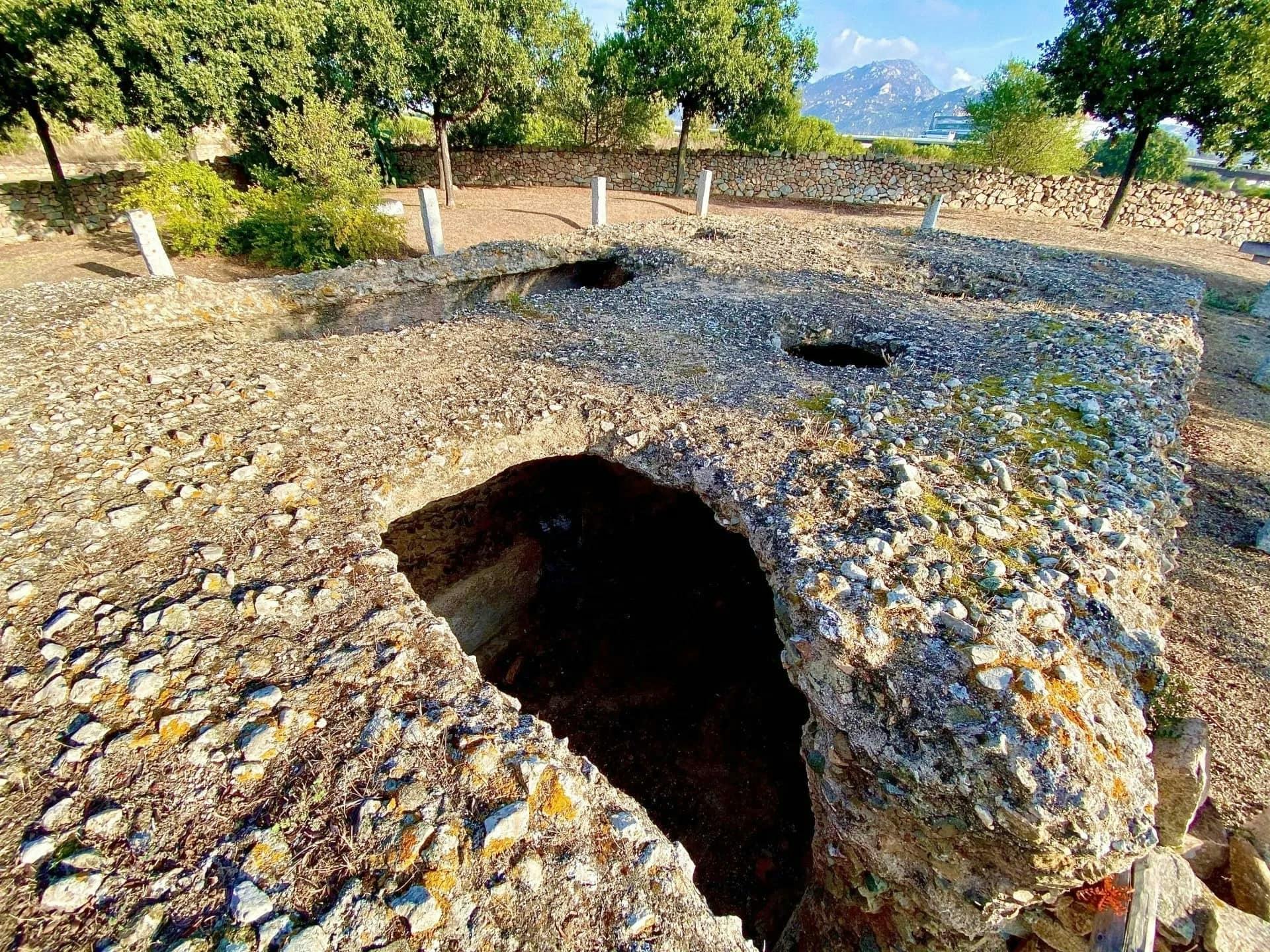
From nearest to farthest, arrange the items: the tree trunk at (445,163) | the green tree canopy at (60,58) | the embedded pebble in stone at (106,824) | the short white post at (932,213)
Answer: the embedded pebble in stone at (106,824) → the green tree canopy at (60,58) → the short white post at (932,213) → the tree trunk at (445,163)

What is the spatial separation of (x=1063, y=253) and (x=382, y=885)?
52.1 ft

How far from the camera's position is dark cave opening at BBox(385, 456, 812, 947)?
5941 millimetres

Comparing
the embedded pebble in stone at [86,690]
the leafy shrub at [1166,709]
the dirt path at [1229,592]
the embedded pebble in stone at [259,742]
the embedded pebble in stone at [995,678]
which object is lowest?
the dirt path at [1229,592]

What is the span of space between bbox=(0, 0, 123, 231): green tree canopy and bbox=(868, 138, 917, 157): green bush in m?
24.9

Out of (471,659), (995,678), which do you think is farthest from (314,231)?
(995,678)

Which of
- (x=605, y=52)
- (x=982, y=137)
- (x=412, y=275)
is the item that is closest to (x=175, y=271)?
(x=412, y=275)

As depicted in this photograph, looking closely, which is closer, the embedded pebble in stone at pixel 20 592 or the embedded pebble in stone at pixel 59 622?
the embedded pebble in stone at pixel 59 622

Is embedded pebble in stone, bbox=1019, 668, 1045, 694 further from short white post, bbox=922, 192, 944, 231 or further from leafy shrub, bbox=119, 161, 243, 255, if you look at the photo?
leafy shrub, bbox=119, 161, 243, 255

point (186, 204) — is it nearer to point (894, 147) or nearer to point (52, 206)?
point (52, 206)

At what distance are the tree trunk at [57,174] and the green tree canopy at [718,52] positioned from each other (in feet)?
57.5

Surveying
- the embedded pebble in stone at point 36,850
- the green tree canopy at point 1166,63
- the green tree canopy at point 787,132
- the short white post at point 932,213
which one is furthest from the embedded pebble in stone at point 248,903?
the green tree canopy at point 787,132

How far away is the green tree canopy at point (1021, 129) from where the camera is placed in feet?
75.9

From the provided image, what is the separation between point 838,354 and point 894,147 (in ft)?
82.8

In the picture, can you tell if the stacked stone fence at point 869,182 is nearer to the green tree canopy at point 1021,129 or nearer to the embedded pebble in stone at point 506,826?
the green tree canopy at point 1021,129
